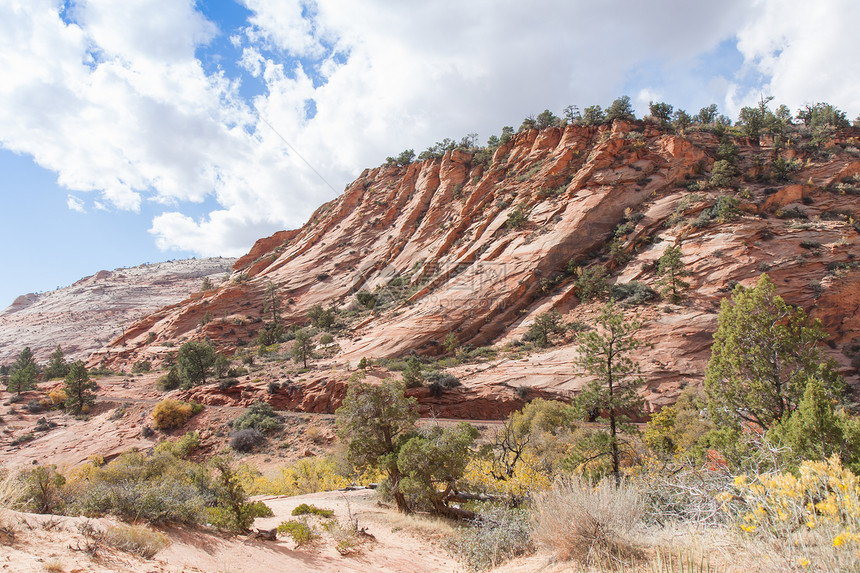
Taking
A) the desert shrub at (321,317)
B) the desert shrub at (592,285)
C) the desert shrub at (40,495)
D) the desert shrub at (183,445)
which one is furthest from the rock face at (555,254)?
the desert shrub at (40,495)

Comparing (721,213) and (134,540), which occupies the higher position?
(721,213)

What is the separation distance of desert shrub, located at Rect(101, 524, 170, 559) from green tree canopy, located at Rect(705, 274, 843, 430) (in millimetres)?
12220

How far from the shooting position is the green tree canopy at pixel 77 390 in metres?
32.8

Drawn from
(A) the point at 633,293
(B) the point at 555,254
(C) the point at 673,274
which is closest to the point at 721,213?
(C) the point at 673,274

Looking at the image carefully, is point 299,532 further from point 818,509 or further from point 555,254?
point 555,254

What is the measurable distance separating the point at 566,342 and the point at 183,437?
27715 millimetres

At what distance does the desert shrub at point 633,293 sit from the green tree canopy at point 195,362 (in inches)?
1420

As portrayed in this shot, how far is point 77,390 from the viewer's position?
109ft

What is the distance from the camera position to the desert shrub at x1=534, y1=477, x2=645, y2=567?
5.10 meters

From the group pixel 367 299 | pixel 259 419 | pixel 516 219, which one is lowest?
pixel 259 419

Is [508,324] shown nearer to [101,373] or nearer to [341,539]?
[341,539]

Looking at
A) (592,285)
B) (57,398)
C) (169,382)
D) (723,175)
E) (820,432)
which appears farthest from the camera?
(723,175)

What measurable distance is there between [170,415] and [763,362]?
3309 cm

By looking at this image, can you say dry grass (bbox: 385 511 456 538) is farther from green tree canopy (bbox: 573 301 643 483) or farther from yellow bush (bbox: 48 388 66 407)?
yellow bush (bbox: 48 388 66 407)
